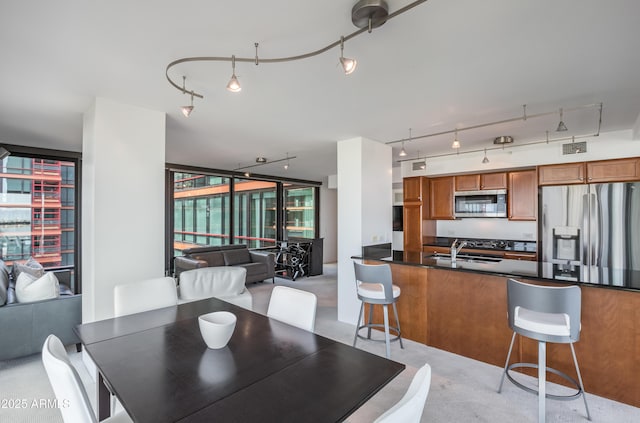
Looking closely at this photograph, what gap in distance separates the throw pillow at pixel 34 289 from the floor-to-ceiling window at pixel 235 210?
323 centimetres

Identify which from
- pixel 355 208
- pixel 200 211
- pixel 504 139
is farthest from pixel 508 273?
pixel 200 211

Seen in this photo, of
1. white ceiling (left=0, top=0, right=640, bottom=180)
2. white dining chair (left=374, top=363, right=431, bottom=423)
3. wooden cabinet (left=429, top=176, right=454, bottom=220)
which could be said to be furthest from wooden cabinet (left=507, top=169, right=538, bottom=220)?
white dining chair (left=374, top=363, right=431, bottom=423)

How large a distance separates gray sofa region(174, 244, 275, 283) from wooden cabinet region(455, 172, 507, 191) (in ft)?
13.3

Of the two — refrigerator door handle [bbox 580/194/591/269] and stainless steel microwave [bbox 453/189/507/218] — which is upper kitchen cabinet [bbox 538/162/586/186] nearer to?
refrigerator door handle [bbox 580/194/591/269]

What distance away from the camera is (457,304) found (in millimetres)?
3145

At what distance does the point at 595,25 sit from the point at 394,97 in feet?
4.47

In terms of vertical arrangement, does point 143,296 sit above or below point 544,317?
above

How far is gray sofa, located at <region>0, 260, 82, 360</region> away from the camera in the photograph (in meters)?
2.77

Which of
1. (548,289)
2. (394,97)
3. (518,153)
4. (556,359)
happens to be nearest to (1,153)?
(394,97)

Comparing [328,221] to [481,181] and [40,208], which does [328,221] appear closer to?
[481,181]

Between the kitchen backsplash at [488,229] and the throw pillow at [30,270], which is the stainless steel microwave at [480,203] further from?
the throw pillow at [30,270]

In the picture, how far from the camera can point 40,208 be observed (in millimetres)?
4625

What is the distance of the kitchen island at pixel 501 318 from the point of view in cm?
232

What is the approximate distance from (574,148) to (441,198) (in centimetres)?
214
